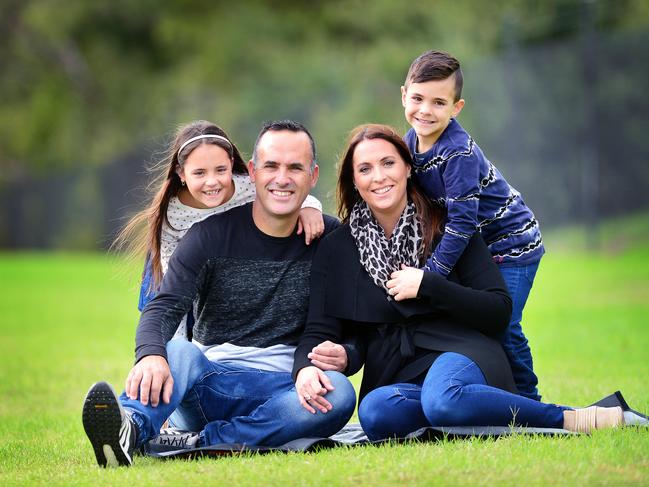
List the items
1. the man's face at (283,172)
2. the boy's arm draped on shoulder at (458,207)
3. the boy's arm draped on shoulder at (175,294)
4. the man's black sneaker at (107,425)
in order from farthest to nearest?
the man's face at (283,172)
the boy's arm draped on shoulder at (458,207)
the boy's arm draped on shoulder at (175,294)
the man's black sneaker at (107,425)

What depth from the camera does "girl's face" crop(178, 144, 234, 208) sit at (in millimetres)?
5324

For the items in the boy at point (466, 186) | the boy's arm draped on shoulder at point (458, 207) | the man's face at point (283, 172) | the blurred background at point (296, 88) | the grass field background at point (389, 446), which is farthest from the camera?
the blurred background at point (296, 88)

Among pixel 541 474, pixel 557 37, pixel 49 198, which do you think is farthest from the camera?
pixel 49 198

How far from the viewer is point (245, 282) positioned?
509 centimetres

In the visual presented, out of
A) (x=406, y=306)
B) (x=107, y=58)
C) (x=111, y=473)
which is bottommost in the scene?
(x=111, y=473)

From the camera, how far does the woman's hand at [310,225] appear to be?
517 cm

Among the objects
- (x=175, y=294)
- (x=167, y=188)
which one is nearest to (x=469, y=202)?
(x=175, y=294)

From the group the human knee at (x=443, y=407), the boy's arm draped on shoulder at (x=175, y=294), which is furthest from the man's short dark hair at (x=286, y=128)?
the human knee at (x=443, y=407)

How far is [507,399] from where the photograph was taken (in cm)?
470

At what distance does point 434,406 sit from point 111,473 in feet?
4.51

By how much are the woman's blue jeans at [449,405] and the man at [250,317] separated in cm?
15

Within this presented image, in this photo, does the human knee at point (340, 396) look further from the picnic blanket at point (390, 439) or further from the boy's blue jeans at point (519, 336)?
the boy's blue jeans at point (519, 336)

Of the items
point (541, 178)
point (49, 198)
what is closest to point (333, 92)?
point (541, 178)

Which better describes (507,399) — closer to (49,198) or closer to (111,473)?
(111,473)
